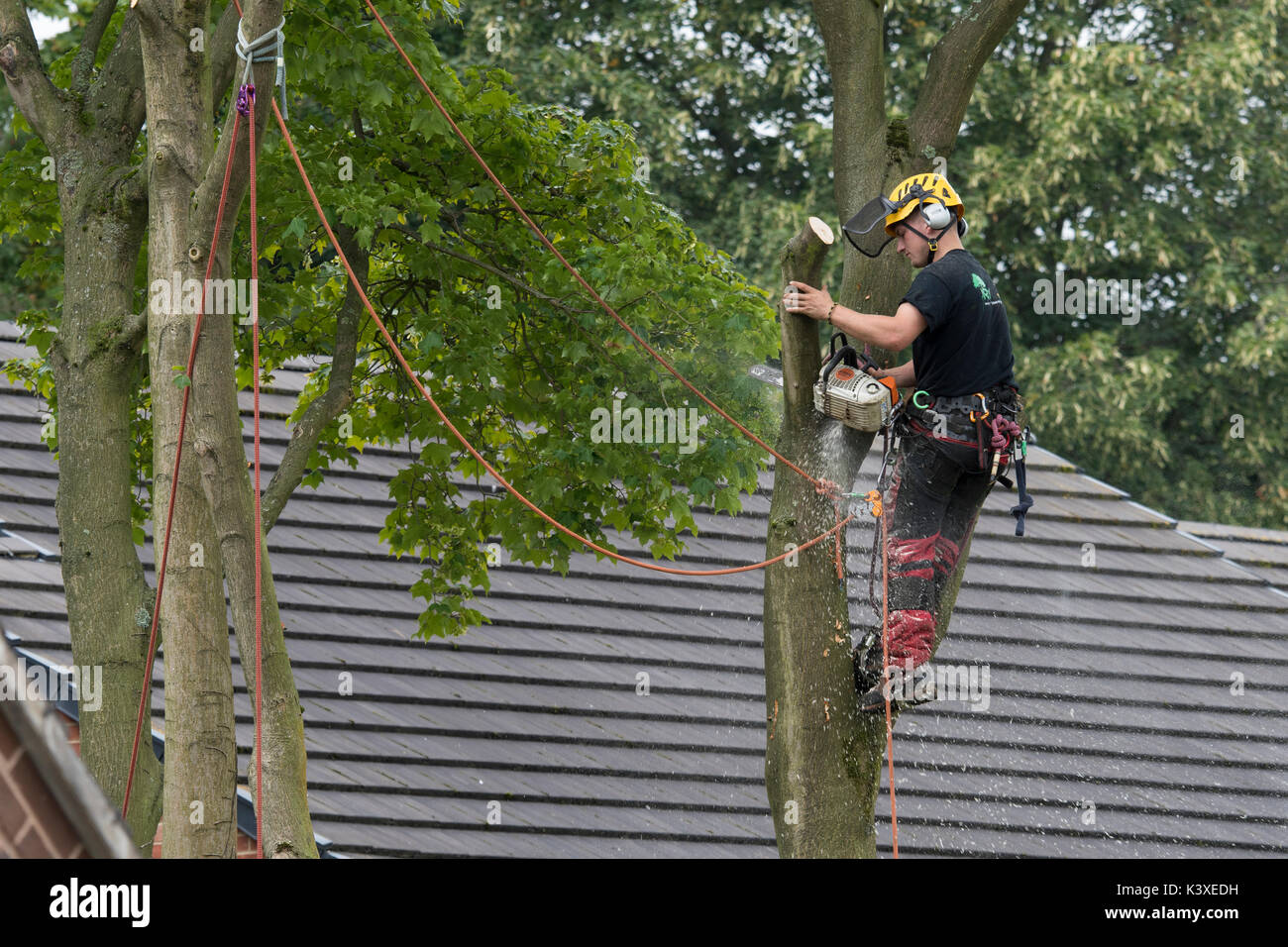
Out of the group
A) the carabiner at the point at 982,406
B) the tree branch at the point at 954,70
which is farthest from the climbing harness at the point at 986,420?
the tree branch at the point at 954,70

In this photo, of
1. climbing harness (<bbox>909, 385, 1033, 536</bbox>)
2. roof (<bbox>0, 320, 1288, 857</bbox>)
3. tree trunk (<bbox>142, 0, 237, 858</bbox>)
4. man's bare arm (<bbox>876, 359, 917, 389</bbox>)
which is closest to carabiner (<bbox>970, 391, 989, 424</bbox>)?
climbing harness (<bbox>909, 385, 1033, 536</bbox>)

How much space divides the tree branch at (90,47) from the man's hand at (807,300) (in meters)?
3.24

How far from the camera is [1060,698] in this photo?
32.2 ft

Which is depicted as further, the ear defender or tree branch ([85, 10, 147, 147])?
tree branch ([85, 10, 147, 147])

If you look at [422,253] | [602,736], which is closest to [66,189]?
[422,253]

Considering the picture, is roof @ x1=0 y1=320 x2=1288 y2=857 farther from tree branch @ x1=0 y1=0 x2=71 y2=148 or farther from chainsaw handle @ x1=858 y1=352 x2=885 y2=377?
tree branch @ x1=0 y1=0 x2=71 y2=148

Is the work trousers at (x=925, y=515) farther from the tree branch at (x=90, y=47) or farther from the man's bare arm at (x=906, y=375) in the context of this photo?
the tree branch at (x=90, y=47)

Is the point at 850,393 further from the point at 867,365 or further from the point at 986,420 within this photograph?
the point at 986,420

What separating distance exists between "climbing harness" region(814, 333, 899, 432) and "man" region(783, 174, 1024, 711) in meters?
0.12

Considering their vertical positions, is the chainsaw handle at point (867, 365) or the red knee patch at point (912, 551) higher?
the chainsaw handle at point (867, 365)

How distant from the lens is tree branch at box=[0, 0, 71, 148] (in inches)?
244

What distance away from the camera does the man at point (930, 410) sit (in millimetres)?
5430

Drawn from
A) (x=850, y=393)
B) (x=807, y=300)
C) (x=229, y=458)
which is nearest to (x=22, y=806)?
(x=229, y=458)

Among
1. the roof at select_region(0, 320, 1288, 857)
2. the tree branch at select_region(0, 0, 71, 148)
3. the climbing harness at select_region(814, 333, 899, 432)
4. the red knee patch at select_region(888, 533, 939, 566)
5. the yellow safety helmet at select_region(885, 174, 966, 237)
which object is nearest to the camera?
the climbing harness at select_region(814, 333, 899, 432)
